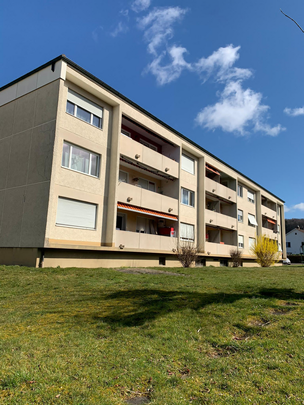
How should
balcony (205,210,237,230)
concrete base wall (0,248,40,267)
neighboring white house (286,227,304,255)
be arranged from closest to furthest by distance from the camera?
concrete base wall (0,248,40,267) → balcony (205,210,237,230) → neighboring white house (286,227,304,255)

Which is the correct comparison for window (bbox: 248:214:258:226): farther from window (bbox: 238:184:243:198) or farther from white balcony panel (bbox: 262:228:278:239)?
white balcony panel (bbox: 262:228:278:239)

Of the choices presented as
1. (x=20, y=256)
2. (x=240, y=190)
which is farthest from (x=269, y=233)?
(x=20, y=256)

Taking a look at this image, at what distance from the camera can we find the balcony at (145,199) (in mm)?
18547

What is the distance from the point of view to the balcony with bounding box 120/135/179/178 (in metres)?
19.1

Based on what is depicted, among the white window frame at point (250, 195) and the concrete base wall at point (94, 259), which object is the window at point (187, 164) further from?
the white window frame at point (250, 195)

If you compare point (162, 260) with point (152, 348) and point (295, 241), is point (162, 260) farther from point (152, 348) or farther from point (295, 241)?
point (295, 241)

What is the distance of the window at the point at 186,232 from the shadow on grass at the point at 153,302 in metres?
15.8

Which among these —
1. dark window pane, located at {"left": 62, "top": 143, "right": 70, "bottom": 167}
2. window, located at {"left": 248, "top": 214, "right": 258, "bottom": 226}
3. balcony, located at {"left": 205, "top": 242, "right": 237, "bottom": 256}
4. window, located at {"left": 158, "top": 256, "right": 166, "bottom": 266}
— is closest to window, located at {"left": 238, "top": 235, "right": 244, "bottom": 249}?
window, located at {"left": 248, "top": 214, "right": 258, "bottom": 226}

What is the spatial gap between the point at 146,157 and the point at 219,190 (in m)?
12.2

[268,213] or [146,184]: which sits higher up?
[268,213]

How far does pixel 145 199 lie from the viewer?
66.7 feet

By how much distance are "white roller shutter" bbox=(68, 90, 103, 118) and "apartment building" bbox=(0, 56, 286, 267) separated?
0.05m

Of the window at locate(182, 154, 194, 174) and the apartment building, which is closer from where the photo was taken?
the apartment building

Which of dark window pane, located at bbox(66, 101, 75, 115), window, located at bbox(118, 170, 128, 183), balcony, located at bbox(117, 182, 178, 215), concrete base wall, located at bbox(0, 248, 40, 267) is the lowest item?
concrete base wall, located at bbox(0, 248, 40, 267)
